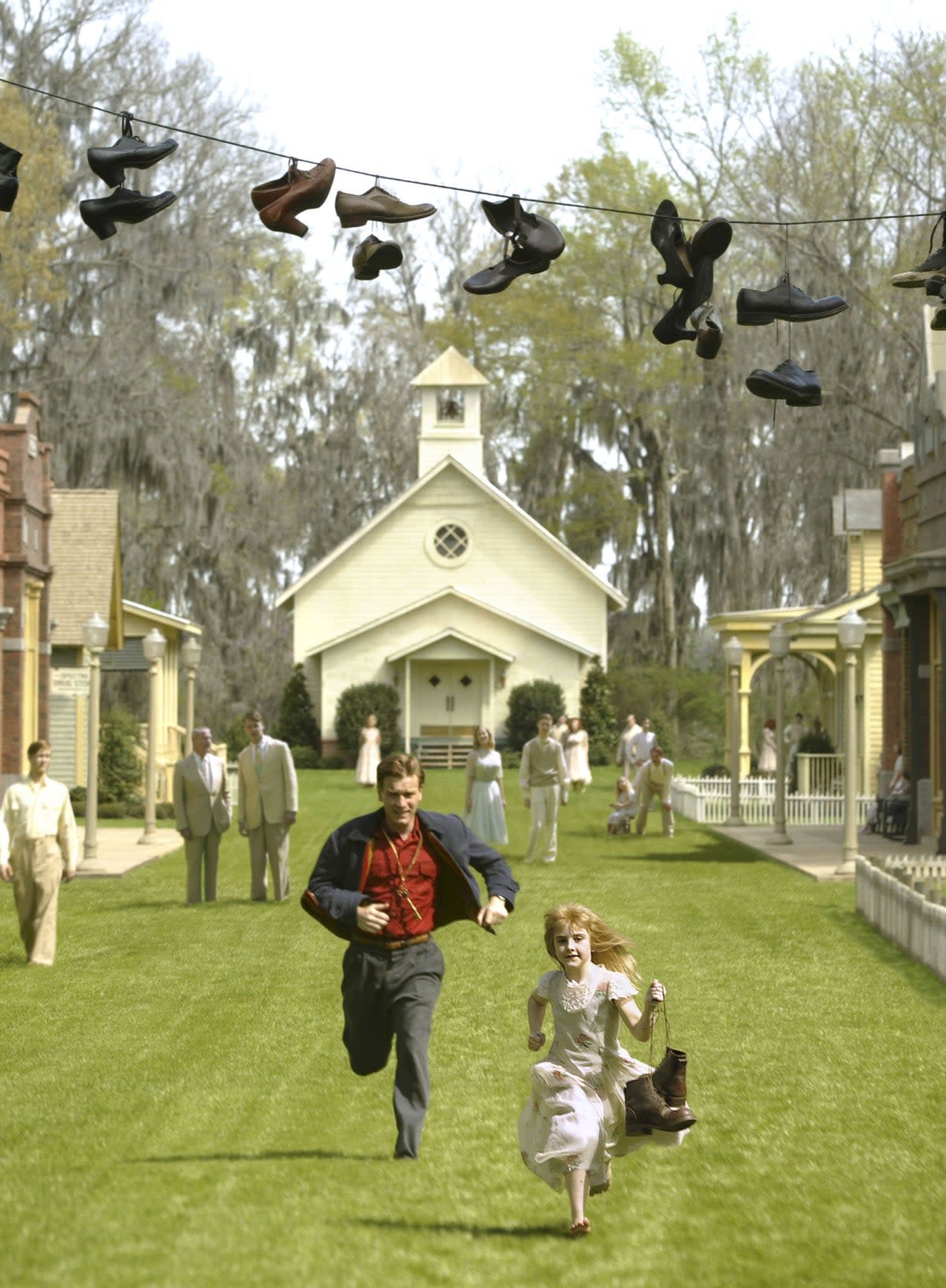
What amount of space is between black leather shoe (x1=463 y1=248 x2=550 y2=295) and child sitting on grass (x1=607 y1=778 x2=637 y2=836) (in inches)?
694

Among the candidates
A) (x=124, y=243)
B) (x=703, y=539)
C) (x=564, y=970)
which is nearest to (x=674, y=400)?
(x=703, y=539)

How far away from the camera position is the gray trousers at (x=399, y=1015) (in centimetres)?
831

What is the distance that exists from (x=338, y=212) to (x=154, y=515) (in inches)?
1626

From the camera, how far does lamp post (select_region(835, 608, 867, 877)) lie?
22.7 metres

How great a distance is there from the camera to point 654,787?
2895 centimetres

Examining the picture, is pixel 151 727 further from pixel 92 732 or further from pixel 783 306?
pixel 783 306

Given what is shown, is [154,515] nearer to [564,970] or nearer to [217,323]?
[217,323]

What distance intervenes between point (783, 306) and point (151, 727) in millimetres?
16414

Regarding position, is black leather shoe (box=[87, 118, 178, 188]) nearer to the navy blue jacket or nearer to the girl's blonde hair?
the navy blue jacket

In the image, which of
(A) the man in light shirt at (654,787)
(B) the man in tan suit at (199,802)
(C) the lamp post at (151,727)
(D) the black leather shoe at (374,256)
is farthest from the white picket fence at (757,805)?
(D) the black leather shoe at (374,256)

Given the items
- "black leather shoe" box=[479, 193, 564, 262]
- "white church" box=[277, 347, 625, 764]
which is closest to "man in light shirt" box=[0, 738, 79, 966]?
"black leather shoe" box=[479, 193, 564, 262]

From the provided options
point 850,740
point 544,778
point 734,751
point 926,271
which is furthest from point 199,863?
point 734,751

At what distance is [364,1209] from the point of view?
7.47 meters

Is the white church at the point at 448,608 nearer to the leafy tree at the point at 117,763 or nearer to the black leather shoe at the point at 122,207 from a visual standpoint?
the leafy tree at the point at 117,763
